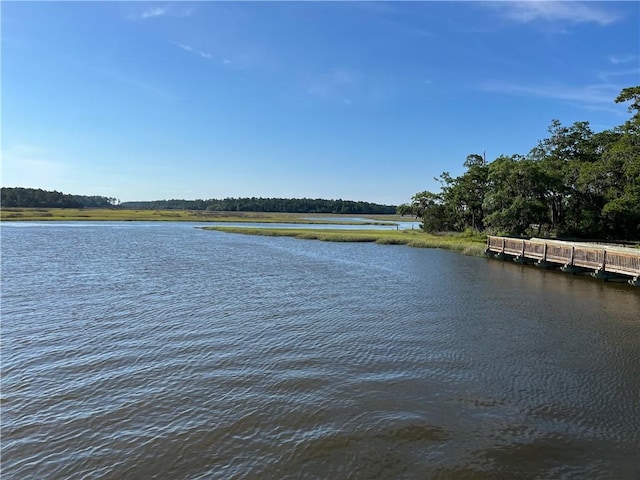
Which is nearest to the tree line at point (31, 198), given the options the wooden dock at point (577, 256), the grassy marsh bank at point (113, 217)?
the grassy marsh bank at point (113, 217)

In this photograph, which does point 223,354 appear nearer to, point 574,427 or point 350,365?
point 350,365

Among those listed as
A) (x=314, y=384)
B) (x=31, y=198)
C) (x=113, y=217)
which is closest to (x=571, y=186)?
(x=314, y=384)

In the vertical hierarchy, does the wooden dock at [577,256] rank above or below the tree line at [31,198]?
below

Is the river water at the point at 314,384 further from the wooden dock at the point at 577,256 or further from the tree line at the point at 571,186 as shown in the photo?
the tree line at the point at 571,186

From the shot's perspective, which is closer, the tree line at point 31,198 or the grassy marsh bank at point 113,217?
the grassy marsh bank at point 113,217

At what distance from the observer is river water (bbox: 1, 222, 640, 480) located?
23.0ft

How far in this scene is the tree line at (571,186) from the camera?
36625 millimetres

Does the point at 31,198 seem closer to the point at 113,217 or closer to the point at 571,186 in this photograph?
the point at 113,217

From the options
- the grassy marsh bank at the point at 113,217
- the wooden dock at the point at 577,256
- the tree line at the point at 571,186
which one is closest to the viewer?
the wooden dock at the point at 577,256

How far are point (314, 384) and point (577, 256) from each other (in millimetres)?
26130

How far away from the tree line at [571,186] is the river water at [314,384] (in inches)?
859

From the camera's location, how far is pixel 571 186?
43344 millimetres

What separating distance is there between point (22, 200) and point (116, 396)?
178 metres

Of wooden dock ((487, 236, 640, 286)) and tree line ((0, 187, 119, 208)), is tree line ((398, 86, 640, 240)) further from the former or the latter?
tree line ((0, 187, 119, 208))
